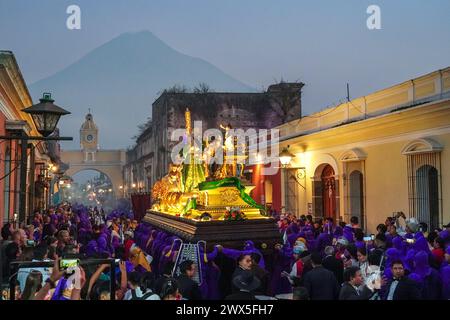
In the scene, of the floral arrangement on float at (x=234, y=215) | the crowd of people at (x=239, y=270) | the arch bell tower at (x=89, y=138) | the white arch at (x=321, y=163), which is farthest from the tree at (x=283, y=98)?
the arch bell tower at (x=89, y=138)

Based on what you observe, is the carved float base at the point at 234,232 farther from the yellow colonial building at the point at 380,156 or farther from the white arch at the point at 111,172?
the white arch at the point at 111,172

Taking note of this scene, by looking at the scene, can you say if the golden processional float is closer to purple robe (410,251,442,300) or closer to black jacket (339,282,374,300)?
purple robe (410,251,442,300)

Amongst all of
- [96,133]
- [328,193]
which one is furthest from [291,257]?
[96,133]

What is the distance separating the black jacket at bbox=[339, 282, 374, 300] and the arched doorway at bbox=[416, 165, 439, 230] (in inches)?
289

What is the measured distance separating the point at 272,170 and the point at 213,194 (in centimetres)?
1015

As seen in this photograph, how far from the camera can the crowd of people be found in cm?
411

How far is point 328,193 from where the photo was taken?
16500 millimetres

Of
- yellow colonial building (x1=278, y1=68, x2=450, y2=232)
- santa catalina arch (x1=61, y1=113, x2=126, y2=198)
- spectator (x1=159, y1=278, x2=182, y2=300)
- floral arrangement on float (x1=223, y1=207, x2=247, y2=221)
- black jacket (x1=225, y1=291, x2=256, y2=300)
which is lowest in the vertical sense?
black jacket (x1=225, y1=291, x2=256, y2=300)

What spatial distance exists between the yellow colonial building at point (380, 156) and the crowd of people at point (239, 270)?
1.24 m

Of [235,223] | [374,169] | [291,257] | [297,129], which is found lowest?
[291,257]

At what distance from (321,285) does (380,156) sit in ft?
27.6

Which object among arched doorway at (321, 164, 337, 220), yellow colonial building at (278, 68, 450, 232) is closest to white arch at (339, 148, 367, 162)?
yellow colonial building at (278, 68, 450, 232)
